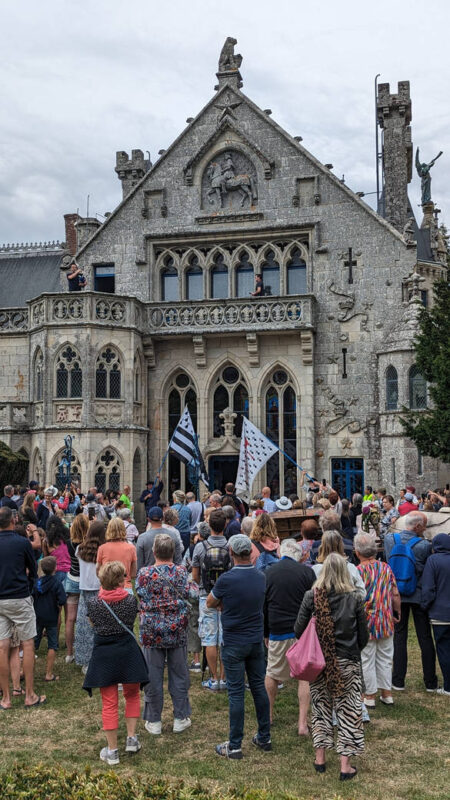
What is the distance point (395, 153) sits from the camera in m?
26.0

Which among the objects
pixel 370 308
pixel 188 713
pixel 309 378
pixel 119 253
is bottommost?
pixel 188 713

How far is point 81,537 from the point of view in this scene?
1033 centimetres

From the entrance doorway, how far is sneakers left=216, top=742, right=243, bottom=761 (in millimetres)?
17989

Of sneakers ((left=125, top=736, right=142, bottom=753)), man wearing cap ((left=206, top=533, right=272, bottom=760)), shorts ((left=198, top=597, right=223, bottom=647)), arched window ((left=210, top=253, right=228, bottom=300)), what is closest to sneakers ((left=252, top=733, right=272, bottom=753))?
man wearing cap ((left=206, top=533, right=272, bottom=760))

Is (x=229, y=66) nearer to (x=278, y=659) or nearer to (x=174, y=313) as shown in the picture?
(x=174, y=313)

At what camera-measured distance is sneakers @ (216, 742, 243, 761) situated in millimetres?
6828

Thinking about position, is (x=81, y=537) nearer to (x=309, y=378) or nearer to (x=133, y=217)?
(x=309, y=378)

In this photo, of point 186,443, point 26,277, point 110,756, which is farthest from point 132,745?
point 26,277

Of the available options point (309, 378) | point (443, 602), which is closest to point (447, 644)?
point (443, 602)

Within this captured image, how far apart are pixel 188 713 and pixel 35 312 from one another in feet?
61.8

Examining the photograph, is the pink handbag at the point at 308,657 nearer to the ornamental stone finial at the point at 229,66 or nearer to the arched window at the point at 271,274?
the arched window at the point at 271,274

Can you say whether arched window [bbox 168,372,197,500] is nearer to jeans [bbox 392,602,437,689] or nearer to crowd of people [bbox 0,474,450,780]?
crowd of people [bbox 0,474,450,780]

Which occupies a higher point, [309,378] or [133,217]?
[133,217]

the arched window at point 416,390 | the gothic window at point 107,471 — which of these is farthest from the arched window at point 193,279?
the arched window at point 416,390
